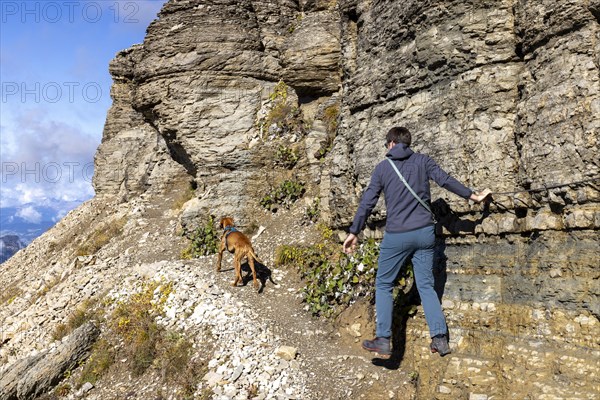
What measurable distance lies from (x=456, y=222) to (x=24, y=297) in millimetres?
16953

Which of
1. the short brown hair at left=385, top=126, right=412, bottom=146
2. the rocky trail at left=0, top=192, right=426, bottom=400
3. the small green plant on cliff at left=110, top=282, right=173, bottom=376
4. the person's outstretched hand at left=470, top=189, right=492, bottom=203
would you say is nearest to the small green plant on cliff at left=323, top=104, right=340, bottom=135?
the rocky trail at left=0, top=192, right=426, bottom=400

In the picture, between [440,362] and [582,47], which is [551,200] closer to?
[582,47]

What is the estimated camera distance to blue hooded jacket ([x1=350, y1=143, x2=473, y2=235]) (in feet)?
21.1

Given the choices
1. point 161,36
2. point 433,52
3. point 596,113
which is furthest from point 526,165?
point 161,36

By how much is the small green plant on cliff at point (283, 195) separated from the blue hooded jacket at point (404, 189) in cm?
843

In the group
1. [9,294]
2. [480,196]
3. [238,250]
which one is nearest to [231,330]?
[238,250]

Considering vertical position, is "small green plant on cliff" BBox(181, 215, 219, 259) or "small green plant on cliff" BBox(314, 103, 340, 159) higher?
"small green plant on cliff" BBox(314, 103, 340, 159)

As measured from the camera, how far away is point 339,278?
984 centimetres

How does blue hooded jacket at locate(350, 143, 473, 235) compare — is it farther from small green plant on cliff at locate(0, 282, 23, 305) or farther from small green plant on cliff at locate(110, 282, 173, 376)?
small green plant on cliff at locate(0, 282, 23, 305)

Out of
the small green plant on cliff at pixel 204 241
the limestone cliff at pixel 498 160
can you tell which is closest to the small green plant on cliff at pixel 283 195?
the limestone cliff at pixel 498 160

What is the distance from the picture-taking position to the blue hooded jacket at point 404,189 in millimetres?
6438

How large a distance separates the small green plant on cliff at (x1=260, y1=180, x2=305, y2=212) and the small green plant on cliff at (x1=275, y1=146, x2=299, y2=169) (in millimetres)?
719

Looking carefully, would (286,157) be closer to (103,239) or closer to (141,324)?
(141,324)

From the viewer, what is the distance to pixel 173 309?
35.5 ft
